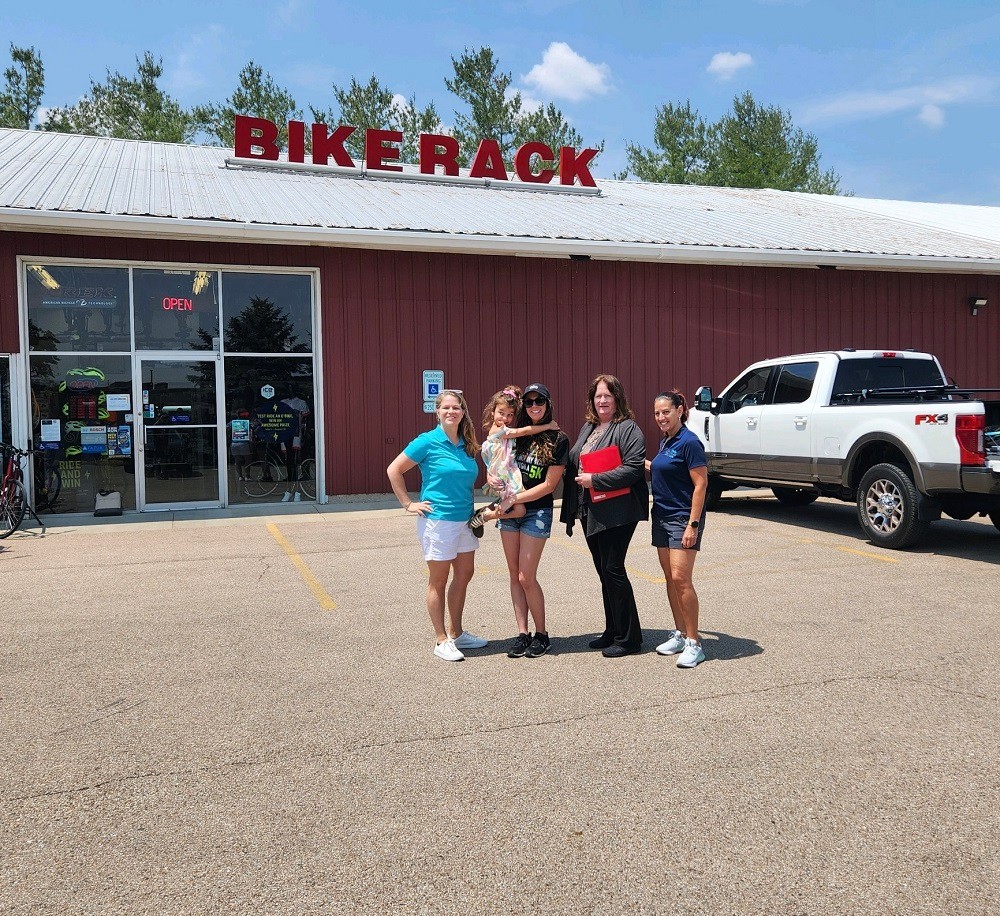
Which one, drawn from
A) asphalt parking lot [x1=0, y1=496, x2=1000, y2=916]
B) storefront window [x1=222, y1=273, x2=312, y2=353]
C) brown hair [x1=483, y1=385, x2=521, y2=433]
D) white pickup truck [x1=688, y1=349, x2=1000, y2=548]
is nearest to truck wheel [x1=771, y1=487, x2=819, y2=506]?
white pickup truck [x1=688, y1=349, x2=1000, y2=548]

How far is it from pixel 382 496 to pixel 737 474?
5428 millimetres

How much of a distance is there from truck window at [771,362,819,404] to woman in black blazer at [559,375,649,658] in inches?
213

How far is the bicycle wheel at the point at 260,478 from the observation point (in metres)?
12.7

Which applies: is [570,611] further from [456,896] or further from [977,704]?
[456,896]

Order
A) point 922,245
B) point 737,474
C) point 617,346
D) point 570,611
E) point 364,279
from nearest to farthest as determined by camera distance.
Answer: point 570,611 → point 737,474 → point 364,279 → point 617,346 → point 922,245

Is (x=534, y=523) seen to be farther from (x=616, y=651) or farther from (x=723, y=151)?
(x=723, y=151)

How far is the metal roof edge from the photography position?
1098 centimetres

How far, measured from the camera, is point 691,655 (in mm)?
5109

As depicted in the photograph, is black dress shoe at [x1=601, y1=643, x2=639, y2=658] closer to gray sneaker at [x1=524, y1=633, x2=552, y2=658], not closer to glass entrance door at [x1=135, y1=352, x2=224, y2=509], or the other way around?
gray sneaker at [x1=524, y1=633, x2=552, y2=658]

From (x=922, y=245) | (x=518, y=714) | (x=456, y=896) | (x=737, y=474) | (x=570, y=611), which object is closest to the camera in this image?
(x=456, y=896)

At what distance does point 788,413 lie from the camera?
1005 cm

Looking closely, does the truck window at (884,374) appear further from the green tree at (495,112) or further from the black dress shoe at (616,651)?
the green tree at (495,112)

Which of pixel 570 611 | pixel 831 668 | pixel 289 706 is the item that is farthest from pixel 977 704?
pixel 289 706

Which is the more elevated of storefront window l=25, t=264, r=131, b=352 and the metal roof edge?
the metal roof edge
